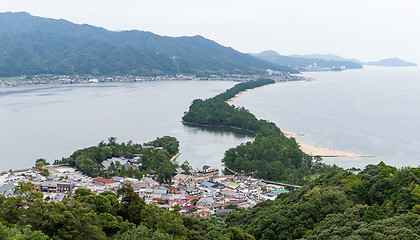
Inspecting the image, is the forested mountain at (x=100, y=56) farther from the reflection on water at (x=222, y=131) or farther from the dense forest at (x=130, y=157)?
the dense forest at (x=130, y=157)

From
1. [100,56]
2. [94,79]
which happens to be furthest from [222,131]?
[100,56]

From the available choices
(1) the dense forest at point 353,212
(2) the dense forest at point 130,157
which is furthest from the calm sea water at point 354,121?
(1) the dense forest at point 353,212

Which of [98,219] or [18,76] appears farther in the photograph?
[18,76]

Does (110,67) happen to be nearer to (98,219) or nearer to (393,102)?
(393,102)

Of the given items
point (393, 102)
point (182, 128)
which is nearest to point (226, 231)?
point (182, 128)

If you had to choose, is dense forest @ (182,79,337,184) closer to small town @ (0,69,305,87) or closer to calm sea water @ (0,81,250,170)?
calm sea water @ (0,81,250,170)

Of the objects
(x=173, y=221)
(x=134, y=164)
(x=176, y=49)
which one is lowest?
(x=134, y=164)
